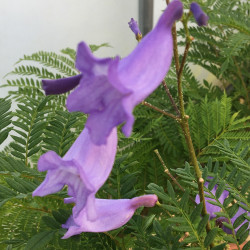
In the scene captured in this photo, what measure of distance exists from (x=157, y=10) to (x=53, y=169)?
63.5 inches

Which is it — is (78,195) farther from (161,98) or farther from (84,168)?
(161,98)

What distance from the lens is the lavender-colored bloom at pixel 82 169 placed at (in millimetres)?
254

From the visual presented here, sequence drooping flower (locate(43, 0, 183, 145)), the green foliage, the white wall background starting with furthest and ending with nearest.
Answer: the white wall background < the green foliage < drooping flower (locate(43, 0, 183, 145))

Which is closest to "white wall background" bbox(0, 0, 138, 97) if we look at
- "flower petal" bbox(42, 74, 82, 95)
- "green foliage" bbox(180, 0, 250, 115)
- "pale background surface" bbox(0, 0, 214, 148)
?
"pale background surface" bbox(0, 0, 214, 148)

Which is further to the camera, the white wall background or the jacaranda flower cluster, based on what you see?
the white wall background

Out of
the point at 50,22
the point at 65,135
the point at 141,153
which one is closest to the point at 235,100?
the point at 141,153

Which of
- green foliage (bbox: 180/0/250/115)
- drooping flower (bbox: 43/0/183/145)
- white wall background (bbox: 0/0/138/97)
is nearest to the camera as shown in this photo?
drooping flower (bbox: 43/0/183/145)

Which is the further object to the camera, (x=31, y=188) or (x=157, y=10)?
(x=157, y=10)

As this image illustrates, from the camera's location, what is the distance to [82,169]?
25 centimetres

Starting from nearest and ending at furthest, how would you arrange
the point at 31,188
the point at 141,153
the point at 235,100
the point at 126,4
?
1. the point at 31,188
2. the point at 141,153
3. the point at 235,100
4. the point at 126,4

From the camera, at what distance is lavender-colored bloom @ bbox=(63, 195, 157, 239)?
0.98 ft

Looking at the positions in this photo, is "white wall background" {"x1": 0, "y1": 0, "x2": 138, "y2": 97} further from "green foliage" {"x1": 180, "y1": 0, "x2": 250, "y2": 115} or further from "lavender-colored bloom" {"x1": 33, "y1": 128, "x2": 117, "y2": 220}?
"lavender-colored bloom" {"x1": 33, "y1": 128, "x2": 117, "y2": 220}

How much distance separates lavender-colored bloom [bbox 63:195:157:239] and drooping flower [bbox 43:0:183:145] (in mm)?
101

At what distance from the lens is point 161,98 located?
1.04 meters
